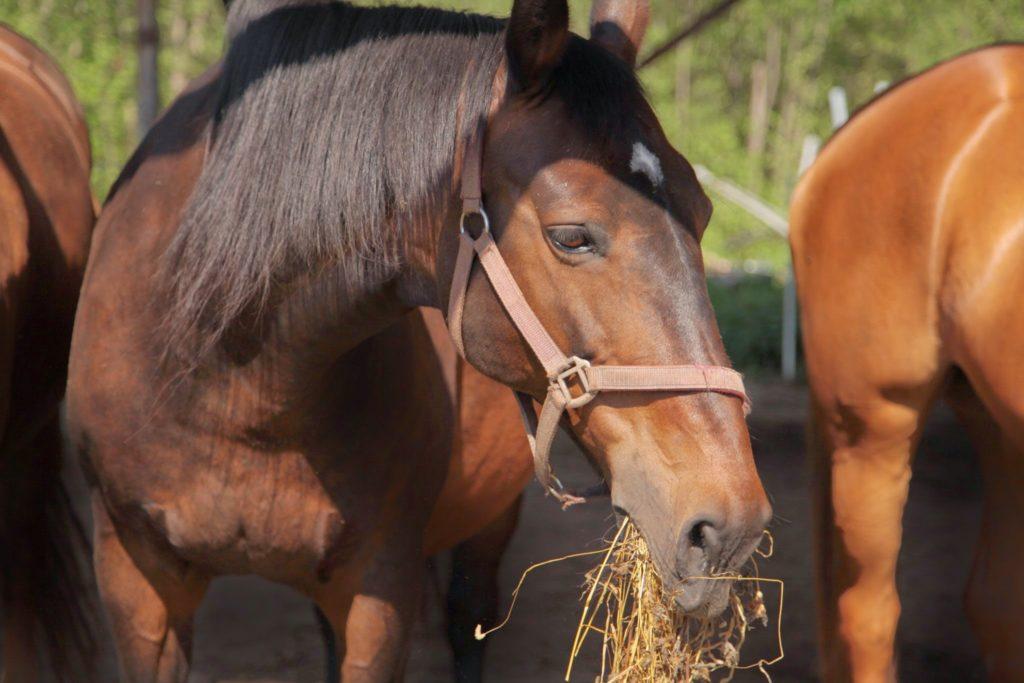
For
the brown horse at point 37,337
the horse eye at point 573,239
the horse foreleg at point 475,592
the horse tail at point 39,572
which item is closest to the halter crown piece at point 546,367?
the horse eye at point 573,239

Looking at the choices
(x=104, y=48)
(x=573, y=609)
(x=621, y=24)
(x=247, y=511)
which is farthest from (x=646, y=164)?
(x=104, y=48)

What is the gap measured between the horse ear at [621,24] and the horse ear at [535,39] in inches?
12.5

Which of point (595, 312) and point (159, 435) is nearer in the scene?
point (595, 312)

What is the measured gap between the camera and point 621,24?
7.29ft

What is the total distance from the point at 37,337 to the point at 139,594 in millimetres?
852

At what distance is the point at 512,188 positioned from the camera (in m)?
1.87

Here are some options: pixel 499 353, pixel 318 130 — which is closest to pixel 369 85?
pixel 318 130

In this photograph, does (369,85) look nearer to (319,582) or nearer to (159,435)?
(159,435)

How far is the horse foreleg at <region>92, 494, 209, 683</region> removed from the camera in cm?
245

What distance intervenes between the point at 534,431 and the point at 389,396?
47cm

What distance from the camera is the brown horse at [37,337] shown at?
2799 mm

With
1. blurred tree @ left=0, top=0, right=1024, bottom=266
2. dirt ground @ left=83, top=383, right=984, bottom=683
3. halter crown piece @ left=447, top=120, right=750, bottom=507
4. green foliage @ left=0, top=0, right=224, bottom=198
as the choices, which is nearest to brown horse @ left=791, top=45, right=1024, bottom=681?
dirt ground @ left=83, top=383, right=984, bottom=683

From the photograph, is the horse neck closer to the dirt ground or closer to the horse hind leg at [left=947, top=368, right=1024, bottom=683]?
the dirt ground

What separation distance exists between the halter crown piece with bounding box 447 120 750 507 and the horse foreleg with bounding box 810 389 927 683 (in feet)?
4.60
